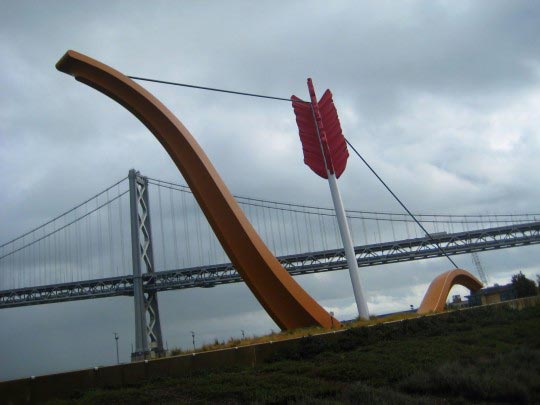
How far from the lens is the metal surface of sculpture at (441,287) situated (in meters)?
11.3

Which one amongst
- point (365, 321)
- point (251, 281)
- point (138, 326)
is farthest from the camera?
point (138, 326)

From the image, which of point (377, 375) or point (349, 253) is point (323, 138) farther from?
point (377, 375)

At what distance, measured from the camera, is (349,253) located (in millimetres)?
9188

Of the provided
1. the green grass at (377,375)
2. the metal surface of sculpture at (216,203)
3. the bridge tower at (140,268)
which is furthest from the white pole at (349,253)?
the bridge tower at (140,268)

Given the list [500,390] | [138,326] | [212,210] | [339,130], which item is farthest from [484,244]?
[500,390]

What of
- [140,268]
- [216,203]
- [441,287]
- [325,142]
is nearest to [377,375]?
[216,203]

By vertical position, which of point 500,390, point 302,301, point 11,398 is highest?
point 302,301

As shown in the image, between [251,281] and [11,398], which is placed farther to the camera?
[251,281]

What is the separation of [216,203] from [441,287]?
6811mm

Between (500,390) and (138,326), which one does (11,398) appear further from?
(138,326)

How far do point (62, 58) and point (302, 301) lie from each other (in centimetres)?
477

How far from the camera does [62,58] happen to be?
25.2ft

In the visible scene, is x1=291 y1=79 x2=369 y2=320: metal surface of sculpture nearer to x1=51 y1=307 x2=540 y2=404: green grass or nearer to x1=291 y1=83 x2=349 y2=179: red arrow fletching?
x1=291 y1=83 x2=349 y2=179: red arrow fletching

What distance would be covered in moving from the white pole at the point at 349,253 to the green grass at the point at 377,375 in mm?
1817
